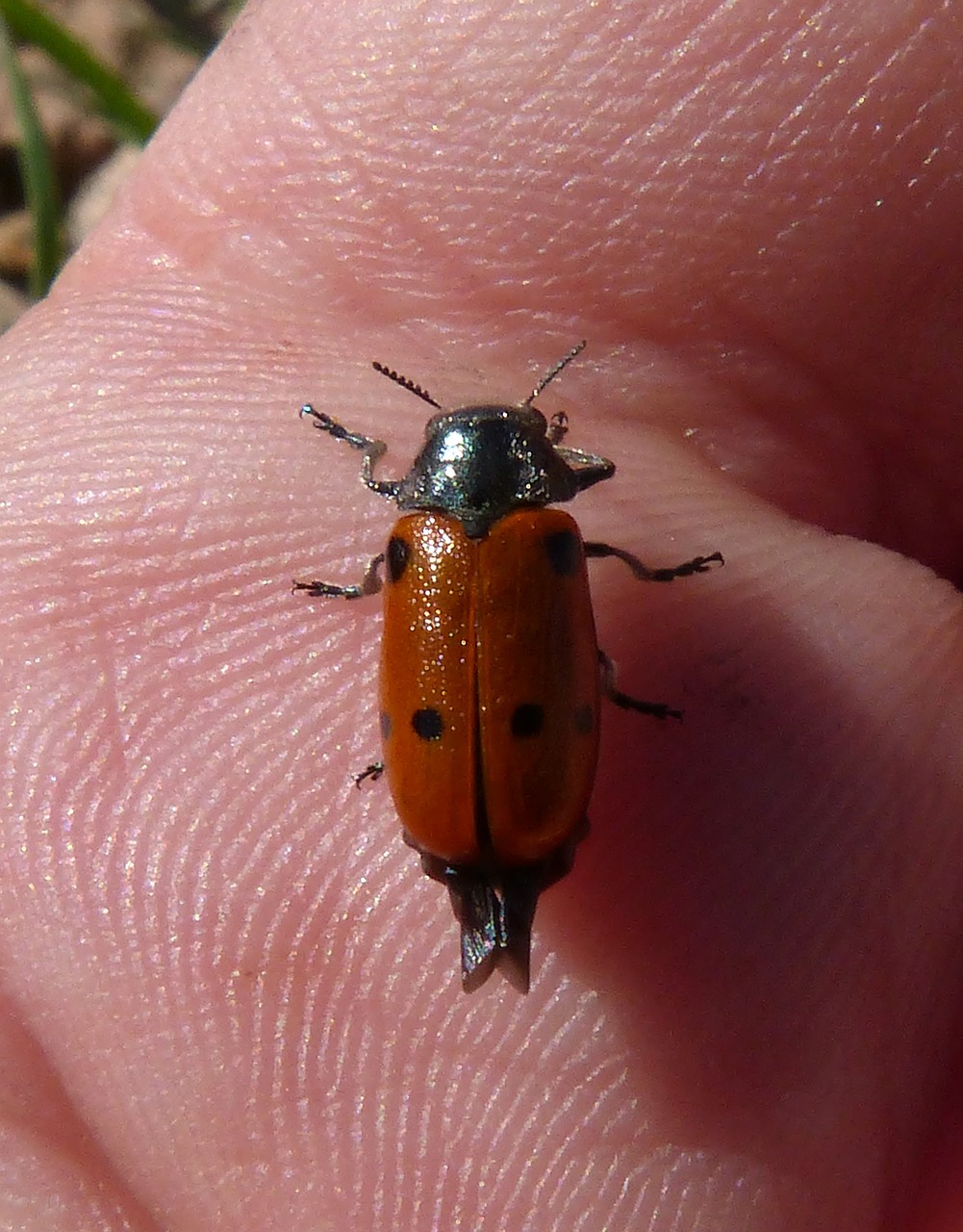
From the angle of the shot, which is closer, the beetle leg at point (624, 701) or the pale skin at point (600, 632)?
the pale skin at point (600, 632)

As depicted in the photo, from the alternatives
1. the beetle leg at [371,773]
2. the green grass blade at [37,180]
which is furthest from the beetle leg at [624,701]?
the green grass blade at [37,180]

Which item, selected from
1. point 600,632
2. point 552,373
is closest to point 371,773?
point 600,632

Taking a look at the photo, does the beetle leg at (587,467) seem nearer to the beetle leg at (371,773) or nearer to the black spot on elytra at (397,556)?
the black spot on elytra at (397,556)

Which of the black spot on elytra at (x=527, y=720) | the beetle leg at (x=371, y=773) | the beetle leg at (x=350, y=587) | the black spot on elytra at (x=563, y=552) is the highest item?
the black spot on elytra at (x=563, y=552)

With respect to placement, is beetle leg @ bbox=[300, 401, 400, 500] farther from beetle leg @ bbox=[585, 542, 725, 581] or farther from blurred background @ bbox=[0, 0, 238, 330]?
blurred background @ bbox=[0, 0, 238, 330]

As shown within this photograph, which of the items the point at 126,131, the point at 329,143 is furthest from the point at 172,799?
the point at 126,131

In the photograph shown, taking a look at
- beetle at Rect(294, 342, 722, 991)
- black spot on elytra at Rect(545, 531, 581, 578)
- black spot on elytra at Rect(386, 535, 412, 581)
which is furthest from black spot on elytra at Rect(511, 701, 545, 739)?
black spot on elytra at Rect(386, 535, 412, 581)

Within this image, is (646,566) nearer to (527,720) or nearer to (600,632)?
(600,632)
